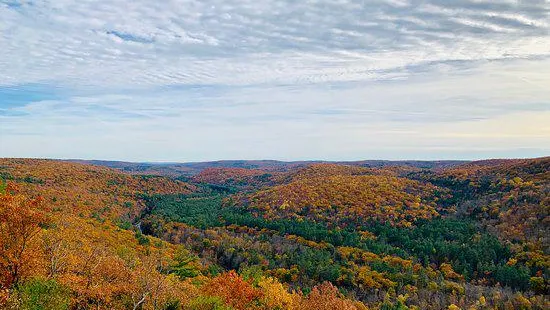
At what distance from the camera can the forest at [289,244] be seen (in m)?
36.1

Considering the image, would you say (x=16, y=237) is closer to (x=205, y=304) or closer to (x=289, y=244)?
(x=205, y=304)

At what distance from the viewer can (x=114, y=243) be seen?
3113 inches

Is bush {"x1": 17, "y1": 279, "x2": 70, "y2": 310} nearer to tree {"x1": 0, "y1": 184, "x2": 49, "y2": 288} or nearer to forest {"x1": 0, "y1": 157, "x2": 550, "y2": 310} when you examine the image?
forest {"x1": 0, "y1": 157, "x2": 550, "y2": 310}

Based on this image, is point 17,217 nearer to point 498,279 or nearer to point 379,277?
point 379,277

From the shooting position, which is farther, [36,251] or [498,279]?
[498,279]

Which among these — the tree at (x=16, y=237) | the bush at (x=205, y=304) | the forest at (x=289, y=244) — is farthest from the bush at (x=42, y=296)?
the bush at (x=205, y=304)

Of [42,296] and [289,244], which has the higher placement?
[42,296]

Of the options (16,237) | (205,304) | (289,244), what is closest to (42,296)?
(16,237)

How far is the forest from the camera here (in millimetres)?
36094

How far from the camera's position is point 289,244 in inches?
4466

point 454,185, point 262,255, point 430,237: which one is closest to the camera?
point 262,255

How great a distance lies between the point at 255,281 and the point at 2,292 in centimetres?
4230

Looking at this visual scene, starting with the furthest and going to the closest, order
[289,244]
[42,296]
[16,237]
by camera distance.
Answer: [289,244] < [16,237] < [42,296]

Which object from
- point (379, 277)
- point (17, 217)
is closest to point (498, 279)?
point (379, 277)
